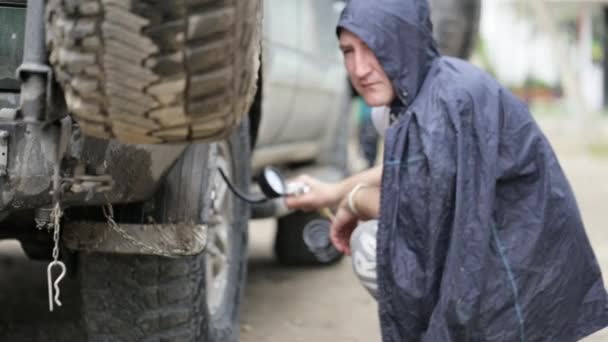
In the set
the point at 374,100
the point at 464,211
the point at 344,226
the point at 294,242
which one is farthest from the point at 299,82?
the point at 464,211

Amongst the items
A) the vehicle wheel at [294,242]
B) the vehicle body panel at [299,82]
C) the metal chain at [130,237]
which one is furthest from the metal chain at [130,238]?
the vehicle wheel at [294,242]

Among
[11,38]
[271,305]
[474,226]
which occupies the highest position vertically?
[11,38]

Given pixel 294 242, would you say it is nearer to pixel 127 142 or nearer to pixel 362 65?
pixel 362 65

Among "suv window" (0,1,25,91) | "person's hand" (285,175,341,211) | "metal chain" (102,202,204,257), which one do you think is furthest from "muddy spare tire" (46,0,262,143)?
"person's hand" (285,175,341,211)

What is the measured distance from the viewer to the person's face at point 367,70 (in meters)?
2.89

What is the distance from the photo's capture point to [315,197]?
134 inches

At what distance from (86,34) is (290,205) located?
1.55 meters

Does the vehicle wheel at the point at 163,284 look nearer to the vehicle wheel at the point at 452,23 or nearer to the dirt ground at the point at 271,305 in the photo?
the dirt ground at the point at 271,305

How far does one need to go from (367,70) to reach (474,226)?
0.53 m

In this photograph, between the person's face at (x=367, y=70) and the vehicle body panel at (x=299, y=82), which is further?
the vehicle body panel at (x=299, y=82)

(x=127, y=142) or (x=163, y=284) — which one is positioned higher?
(x=127, y=142)

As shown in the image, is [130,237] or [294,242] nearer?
[130,237]

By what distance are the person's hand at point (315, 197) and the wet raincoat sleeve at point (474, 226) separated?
588 millimetres

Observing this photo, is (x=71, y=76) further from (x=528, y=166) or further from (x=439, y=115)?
(x=528, y=166)
